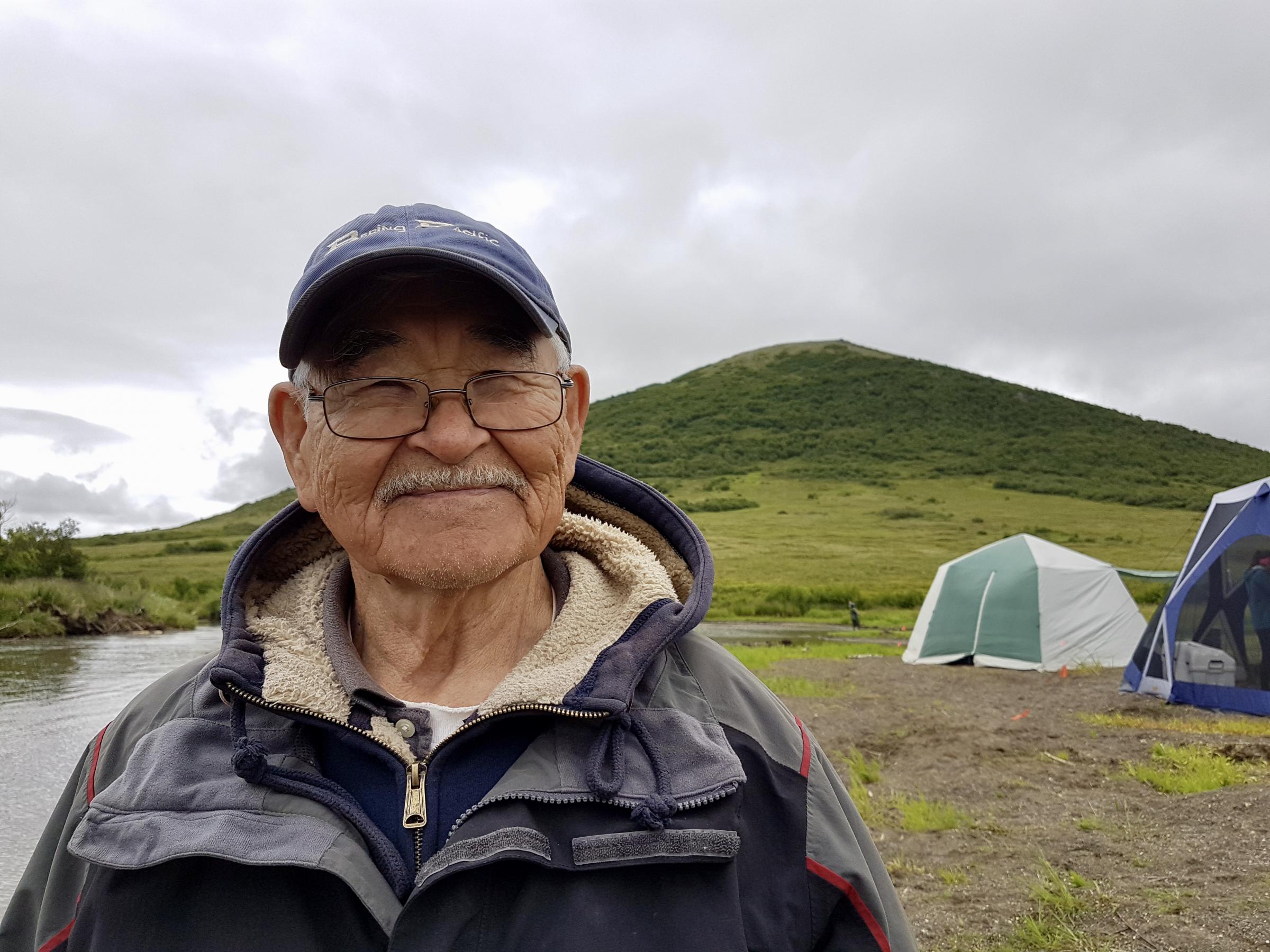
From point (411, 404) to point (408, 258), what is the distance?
34 cm

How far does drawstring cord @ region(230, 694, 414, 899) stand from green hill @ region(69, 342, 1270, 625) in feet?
62.6

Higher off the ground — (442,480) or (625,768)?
(442,480)

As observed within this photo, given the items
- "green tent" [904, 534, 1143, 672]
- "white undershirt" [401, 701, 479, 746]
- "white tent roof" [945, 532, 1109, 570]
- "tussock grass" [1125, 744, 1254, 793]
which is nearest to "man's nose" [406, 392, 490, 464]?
"white undershirt" [401, 701, 479, 746]

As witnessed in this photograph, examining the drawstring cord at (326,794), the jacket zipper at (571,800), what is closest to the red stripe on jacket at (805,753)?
the jacket zipper at (571,800)

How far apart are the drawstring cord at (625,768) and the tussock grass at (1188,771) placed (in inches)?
230

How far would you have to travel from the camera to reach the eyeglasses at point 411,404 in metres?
2.01

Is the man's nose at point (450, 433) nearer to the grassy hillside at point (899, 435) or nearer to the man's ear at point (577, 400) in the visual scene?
the man's ear at point (577, 400)

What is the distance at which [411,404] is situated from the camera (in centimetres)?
203

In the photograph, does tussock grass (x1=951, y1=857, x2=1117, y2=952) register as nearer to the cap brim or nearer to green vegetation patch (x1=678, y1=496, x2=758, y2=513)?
the cap brim

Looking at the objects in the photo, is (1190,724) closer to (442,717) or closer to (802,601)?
(442,717)

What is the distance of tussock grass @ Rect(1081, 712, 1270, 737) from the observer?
841cm

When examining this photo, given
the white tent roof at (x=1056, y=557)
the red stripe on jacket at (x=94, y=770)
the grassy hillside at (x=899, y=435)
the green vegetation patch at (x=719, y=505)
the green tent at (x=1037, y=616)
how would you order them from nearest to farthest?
the red stripe on jacket at (x=94, y=770) < the green tent at (x=1037, y=616) < the white tent roof at (x=1056, y=557) < the green vegetation patch at (x=719, y=505) < the grassy hillside at (x=899, y=435)

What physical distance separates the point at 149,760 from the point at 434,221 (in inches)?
50.4

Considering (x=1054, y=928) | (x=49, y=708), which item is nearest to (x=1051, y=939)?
(x=1054, y=928)
